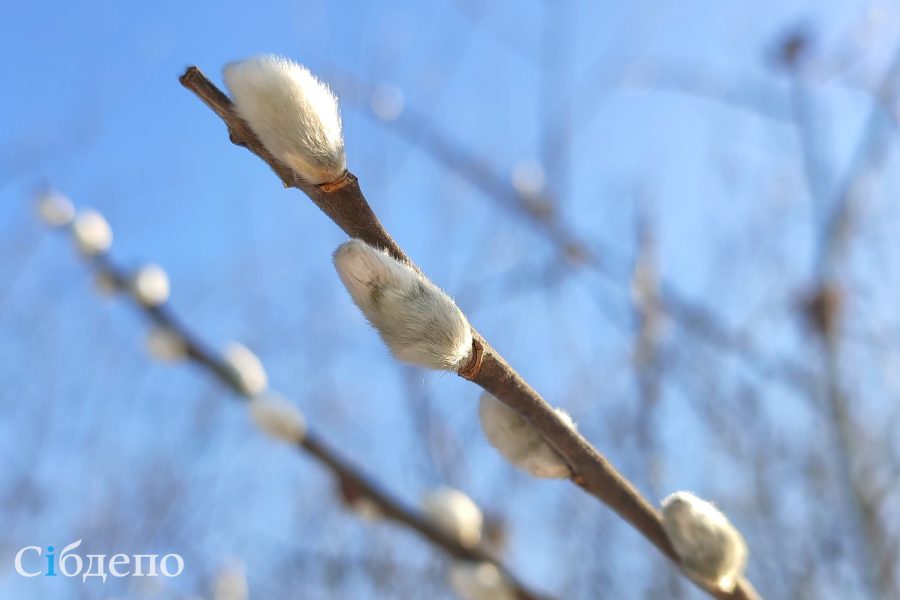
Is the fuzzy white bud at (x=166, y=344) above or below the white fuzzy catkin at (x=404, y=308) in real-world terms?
above

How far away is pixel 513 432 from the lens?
0.54 meters

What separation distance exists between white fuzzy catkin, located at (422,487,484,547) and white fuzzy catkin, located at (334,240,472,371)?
62 centimetres

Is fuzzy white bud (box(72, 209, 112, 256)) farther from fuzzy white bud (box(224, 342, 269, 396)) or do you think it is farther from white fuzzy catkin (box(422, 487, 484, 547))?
white fuzzy catkin (box(422, 487, 484, 547))

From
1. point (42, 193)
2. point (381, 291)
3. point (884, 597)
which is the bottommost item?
point (381, 291)

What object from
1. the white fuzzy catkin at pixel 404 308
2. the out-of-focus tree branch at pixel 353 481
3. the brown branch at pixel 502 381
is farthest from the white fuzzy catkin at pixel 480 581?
the white fuzzy catkin at pixel 404 308

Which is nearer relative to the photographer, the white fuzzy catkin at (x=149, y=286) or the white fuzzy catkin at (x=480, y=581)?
the white fuzzy catkin at (x=480, y=581)

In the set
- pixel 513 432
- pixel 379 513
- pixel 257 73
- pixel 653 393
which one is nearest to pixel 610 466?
pixel 513 432

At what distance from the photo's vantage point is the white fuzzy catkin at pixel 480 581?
894mm

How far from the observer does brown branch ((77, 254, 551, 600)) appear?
98 cm

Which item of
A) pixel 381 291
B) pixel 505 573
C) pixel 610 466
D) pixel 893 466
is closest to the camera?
pixel 381 291

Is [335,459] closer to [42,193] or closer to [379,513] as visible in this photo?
[379,513]

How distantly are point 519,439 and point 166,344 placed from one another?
3.15 feet

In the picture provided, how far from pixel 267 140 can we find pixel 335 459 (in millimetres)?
761

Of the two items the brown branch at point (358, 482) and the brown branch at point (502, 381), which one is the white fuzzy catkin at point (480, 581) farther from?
the brown branch at point (502, 381)
